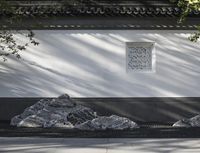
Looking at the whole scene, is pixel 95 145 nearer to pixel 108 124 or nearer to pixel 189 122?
pixel 108 124

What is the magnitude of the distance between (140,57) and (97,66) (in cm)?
149

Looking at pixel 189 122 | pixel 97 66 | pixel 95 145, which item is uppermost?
pixel 97 66

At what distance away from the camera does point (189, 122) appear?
1545 centimetres

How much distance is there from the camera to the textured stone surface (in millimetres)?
15262

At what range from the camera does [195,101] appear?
16.4 meters

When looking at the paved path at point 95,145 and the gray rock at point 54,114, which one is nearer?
the paved path at point 95,145

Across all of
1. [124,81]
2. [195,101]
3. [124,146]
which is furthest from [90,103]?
[124,146]

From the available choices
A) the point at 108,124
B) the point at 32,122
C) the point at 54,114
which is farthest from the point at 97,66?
the point at 32,122

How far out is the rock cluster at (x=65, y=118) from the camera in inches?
583

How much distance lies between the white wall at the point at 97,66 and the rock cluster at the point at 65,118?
0.60 meters

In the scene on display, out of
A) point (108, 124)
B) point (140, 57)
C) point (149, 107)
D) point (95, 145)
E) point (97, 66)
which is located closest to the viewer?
point (95, 145)

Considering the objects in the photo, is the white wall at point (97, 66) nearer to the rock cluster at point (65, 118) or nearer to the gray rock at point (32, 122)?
the rock cluster at point (65, 118)

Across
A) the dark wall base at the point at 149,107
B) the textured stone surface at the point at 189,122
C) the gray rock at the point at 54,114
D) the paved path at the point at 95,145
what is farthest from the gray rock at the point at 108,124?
the paved path at the point at 95,145

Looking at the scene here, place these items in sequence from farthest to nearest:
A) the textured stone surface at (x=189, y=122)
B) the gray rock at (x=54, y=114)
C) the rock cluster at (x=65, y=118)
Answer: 1. the textured stone surface at (x=189, y=122)
2. the gray rock at (x=54, y=114)
3. the rock cluster at (x=65, y=118)
